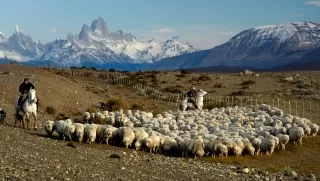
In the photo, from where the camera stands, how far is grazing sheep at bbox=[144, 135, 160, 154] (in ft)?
72.4

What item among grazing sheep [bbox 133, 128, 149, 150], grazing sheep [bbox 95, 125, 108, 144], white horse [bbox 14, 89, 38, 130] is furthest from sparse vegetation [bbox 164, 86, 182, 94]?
grazing sheep [bbox 133, 128, 149, 150]

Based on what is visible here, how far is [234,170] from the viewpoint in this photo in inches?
785

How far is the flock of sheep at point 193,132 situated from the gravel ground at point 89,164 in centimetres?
68

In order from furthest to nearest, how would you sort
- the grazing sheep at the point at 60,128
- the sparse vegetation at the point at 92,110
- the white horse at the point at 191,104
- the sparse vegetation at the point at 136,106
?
the sparse vegetation at the point at 136,106, the sparse vegetation at the point at 92,110, the white horse at the point at 191,104, the grazing sheep at the point at 60,128

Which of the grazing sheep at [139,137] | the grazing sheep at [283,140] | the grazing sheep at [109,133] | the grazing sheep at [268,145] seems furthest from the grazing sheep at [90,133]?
the grazing sheep at [283,140]

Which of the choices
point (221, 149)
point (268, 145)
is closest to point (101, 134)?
point (221, 149)

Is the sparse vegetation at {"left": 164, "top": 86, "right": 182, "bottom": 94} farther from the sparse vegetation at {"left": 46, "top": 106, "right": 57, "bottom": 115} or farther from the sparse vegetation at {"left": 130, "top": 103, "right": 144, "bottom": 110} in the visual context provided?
the sparse vegetation at {"left": 46, "top": 106, "right": 57, "bottom": 115}

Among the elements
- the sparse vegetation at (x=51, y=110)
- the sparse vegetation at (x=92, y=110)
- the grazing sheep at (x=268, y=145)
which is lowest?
the grazing sheep at (x=268, y=145)

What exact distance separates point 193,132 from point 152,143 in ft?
9.56

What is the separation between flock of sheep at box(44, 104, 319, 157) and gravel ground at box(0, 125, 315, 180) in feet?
2.22

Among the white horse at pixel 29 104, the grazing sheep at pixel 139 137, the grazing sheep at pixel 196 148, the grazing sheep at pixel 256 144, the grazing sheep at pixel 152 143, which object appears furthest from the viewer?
the white horse at pixel 29 104

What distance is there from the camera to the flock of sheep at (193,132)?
879 inches

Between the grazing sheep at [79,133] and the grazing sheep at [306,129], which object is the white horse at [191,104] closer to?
the grazing sheep at [306,129]

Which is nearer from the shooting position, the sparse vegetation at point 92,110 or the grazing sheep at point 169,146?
the grazing sheep at point 169,146
